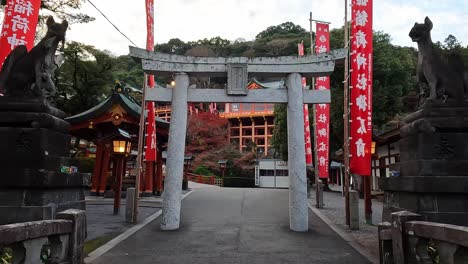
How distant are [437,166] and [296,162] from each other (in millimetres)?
4184

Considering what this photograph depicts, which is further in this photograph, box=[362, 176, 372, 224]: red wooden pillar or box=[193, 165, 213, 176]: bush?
box=[193, 165, 213, 176]: bush

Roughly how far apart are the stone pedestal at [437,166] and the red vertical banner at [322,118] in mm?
8264

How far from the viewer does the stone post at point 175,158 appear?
9.62 m

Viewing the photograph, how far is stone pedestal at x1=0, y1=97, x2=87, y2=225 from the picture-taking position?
18.9 feet

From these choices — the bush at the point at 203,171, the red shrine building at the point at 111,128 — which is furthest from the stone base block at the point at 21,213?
the bush at the point at 203,171

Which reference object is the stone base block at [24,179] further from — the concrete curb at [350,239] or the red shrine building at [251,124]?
the red shrine building at [251,124]

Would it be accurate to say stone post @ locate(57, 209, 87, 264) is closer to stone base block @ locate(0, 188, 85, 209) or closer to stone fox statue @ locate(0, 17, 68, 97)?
stone base block @ locate(0, 188, 85, 209)

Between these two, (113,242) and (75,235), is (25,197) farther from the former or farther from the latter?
(113,242)

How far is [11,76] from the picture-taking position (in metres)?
6.55

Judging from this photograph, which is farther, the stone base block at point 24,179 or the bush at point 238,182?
the bush at point 238,182

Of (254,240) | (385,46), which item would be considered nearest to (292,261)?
(254,240)

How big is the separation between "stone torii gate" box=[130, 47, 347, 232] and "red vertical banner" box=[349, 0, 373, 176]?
1.86 ft

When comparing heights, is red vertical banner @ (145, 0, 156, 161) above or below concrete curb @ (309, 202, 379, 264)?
above

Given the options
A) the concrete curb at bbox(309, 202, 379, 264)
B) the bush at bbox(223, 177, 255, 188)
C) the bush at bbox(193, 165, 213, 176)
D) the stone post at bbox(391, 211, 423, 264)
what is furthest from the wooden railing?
the stone post at bbox(391, 211, 423, 264)
